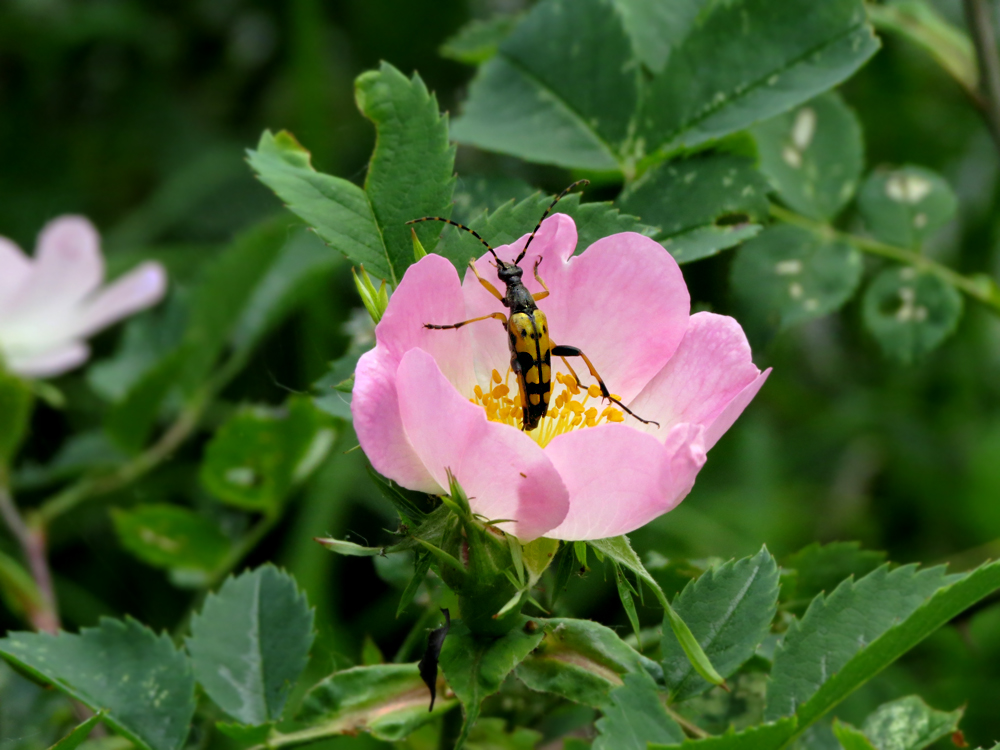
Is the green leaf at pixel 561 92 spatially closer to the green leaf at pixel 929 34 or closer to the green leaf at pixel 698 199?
the green leaf at pixel 698 199

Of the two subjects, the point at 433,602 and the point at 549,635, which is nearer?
the point at 549,635

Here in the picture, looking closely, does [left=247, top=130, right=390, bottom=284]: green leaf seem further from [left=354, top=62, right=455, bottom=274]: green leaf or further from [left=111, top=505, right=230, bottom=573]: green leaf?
[left=111, top=505, right=230, bottom=573]: green leaf

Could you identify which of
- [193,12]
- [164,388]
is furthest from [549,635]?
[193,12]

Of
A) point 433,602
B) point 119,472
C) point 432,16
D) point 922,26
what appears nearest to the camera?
point 433,602

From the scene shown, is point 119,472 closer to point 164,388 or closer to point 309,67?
point 164,388

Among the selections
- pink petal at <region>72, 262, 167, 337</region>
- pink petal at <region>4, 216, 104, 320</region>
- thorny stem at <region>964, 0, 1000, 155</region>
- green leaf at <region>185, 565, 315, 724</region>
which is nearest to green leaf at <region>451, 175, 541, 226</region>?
green leaf at <region>185, 565, 315, 724</region>

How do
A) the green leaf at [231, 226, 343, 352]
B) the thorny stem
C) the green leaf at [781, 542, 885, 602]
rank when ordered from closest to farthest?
the green leaf at [781, 542, 885, 602] < the thorny stem < the green leaf at [231, 226, 343, 352]

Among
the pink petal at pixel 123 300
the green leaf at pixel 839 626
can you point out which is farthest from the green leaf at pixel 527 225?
the pink petal at pixel 123 300
